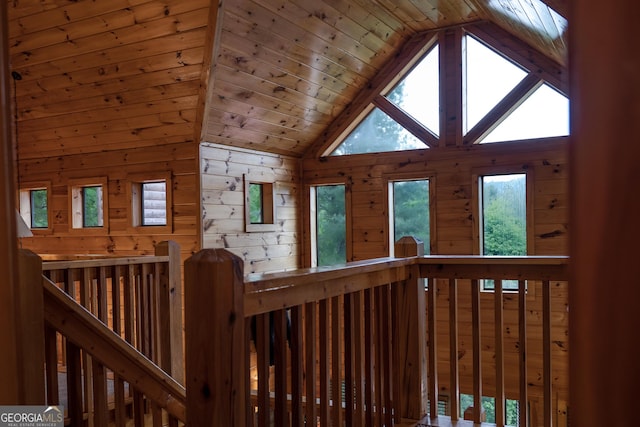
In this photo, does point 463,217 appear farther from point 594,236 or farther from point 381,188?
point 594,236

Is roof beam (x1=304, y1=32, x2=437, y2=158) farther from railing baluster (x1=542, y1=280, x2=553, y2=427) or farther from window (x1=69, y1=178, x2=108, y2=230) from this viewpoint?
railing baluster (x1=542, y1=280, x2=553, y2=427)

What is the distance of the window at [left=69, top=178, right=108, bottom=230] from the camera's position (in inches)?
242

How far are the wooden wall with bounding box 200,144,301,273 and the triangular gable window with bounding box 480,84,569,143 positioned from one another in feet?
8.21

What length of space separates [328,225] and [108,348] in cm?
489

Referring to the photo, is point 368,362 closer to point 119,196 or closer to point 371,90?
point 371,90

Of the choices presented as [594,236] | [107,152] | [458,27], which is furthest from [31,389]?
[458,27]

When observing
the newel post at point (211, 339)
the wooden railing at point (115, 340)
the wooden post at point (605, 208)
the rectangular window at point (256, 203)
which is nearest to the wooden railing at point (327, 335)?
the newel post at point (211, 339)

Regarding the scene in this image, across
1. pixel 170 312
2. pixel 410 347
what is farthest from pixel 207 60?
pixel 410 347

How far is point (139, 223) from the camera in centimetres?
579

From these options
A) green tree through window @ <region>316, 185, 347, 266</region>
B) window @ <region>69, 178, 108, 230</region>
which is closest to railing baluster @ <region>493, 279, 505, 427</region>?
green tree through window @ <region>316, 185, 347, 266</region>

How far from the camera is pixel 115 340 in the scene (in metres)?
1.68

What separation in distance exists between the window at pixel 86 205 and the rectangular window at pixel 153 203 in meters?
0.62

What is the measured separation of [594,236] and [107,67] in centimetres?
499

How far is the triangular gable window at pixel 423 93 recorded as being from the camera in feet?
18.8
